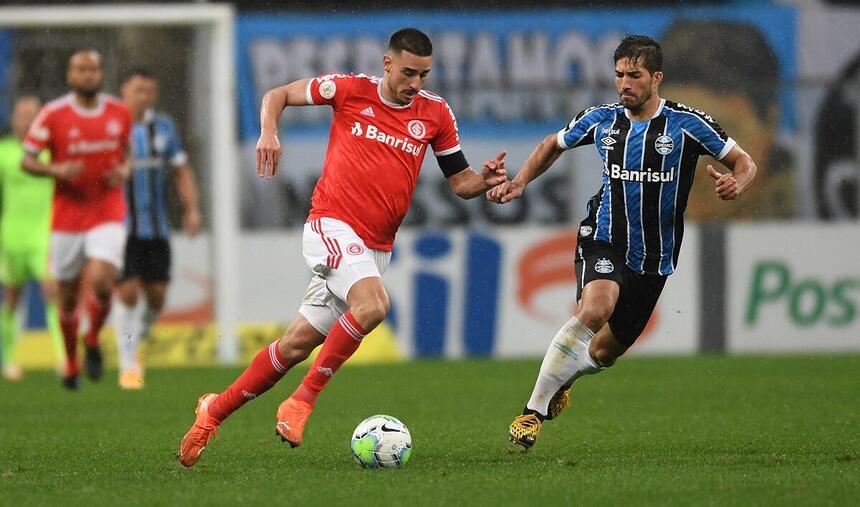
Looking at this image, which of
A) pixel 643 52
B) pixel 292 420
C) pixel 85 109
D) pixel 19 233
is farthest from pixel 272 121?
pixel 19 233

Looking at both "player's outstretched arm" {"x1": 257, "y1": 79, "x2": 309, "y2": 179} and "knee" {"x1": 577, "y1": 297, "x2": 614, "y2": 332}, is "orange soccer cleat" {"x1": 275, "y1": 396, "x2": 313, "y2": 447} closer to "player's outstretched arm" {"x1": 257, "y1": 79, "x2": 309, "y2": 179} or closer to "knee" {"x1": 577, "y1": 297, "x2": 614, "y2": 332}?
"player's outstretched arm" {"x1": 257, "y1": 79, "x2": 309, "y2": 179}

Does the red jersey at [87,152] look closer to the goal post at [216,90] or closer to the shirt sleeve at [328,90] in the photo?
the goal post at [216,90]

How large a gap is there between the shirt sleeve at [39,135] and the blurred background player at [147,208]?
0.89 metres

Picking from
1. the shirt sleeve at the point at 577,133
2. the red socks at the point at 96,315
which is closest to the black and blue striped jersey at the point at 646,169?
the shirt sleeve at the point at 577,133

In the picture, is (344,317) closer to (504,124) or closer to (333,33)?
(504,124)

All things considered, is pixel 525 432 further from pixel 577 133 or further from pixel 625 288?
pixel 577 133

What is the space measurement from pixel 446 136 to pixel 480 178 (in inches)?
10.7

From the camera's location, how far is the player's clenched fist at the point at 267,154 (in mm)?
7059

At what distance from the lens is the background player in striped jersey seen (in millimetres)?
8023

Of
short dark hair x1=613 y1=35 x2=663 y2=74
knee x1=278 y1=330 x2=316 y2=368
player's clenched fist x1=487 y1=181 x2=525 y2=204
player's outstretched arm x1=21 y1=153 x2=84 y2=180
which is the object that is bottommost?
knee x1=278 y1=330 x2=316 y2=368

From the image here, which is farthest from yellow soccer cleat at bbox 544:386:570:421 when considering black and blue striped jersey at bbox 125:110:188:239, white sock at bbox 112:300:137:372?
black and blue striped jersey at bbox 125:110:188:239

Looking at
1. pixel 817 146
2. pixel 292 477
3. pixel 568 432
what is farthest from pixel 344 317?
pixel 817 146

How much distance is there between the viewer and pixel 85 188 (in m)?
12.5

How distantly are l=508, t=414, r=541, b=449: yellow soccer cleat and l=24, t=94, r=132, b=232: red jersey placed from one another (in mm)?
5524
